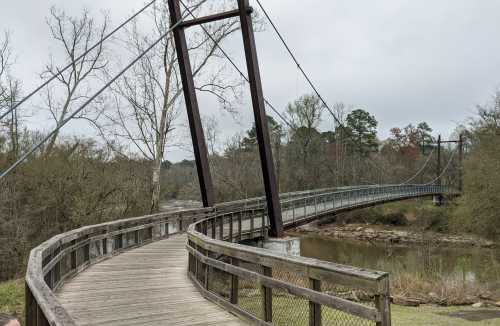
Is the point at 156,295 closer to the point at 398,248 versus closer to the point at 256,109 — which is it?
the point at 256,109

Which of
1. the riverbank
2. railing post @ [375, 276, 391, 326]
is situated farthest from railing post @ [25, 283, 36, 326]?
the riverbank

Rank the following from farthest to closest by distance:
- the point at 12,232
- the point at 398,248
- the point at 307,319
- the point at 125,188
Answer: the point at 398,248, the point at 125,188, the point at 12,232, the point at 307,319

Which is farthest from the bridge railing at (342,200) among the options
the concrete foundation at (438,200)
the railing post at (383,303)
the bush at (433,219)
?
the railing post at (383,303)

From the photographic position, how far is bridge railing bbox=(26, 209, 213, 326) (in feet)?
9.85

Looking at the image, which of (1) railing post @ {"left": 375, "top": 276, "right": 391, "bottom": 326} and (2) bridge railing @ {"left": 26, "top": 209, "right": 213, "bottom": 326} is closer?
(2) bridge railing @ {"left": 26, "top": 209, "right": 213, "bottom": 326}

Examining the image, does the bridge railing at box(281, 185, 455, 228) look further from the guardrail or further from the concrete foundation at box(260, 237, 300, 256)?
the guardrail

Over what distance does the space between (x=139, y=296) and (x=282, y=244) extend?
777 cm

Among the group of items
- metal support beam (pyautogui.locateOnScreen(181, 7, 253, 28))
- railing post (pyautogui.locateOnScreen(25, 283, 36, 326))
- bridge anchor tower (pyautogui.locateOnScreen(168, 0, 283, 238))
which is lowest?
railing post (pyautogui.locateOnScreen(25, 283, 36, 326))

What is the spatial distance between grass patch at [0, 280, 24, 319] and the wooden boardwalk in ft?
4.35

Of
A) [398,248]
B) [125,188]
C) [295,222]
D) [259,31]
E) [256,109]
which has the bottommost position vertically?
[398,248]

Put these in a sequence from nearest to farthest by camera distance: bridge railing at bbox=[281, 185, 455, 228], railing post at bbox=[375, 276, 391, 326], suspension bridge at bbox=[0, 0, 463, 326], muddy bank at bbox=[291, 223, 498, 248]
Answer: railing post at bbox=[375, 276, 391, 326] < suspension bridge at bbox=[0, 0, 463, 326] < bridge railing at bbox=[281, 185, 455, 228] < muddy bank at bbox=[291, 223, 498, 248]

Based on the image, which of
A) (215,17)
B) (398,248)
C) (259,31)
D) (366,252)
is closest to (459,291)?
(215,17)

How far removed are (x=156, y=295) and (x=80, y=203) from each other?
39.2ft

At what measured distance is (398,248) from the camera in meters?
32.9
